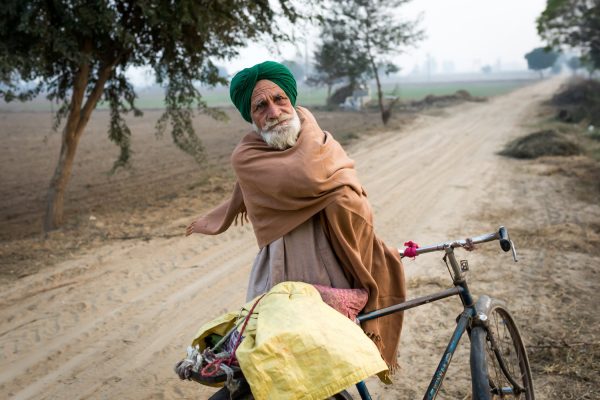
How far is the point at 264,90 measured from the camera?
2.40 m

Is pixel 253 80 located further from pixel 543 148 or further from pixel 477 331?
pixel 543 148

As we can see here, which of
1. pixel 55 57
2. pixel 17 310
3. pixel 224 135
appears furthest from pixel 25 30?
pixel 224 135

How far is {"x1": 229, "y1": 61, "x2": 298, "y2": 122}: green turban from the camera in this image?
2410mm

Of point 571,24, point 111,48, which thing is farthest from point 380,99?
point 111,48

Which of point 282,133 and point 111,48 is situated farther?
point 111,48

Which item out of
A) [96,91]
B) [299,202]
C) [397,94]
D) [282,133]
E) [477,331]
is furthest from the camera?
[397,94]

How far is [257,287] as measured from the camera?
2.45m

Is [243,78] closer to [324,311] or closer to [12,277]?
[324,311]

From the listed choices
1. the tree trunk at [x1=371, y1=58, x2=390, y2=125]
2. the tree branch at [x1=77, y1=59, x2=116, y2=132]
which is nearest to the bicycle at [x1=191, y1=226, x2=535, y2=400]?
the tree branch at [x1=77, y1=59, x2=116, y2=132]

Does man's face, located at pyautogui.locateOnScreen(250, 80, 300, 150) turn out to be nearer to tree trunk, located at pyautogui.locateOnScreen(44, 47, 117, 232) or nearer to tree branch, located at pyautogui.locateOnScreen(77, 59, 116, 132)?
tree trunk, located at pyautogui.locateOnScreen(44, 47, 117, 232)

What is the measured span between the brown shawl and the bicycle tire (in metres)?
0.46

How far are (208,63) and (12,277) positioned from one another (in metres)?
5.40

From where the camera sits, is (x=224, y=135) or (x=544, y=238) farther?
(x=224, y=135)

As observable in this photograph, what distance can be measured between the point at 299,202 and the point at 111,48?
783cm
